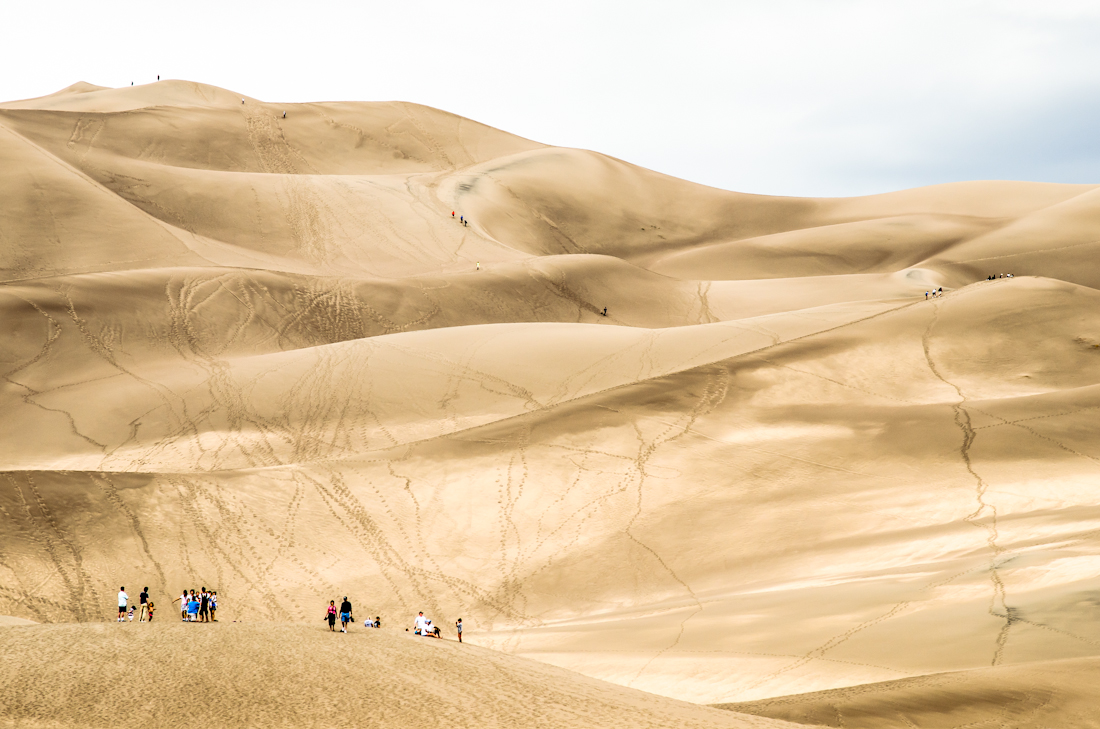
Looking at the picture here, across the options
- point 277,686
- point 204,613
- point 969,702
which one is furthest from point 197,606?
point 969,702

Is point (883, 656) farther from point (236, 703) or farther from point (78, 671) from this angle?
point (78, 671)

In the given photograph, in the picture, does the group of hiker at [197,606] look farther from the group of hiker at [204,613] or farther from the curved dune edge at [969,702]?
the curved dune edge at [969,702]

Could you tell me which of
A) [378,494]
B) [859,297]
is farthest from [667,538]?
[859,297]

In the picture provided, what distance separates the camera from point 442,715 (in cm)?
1020

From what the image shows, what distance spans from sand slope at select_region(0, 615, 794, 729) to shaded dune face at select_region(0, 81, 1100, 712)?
3.34m

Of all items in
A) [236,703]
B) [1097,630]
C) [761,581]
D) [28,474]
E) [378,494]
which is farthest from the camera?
[378,494]

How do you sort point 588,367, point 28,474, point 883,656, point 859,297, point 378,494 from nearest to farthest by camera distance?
point 883,656 < point 28,474 < point 378,494 < point 588,367 < point 859,297

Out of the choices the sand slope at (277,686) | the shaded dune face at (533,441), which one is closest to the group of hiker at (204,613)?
the shaded dune face at (533,441)

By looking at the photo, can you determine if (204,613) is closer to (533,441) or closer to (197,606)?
(197,606)

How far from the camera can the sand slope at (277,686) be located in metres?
9.45

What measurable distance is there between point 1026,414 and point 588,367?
1381 centimetres

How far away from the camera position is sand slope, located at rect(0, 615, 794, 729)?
9.45m

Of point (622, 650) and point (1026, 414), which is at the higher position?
point (1026, 414)

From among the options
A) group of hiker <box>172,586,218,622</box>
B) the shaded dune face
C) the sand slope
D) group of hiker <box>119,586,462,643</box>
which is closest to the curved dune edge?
the sand slope
